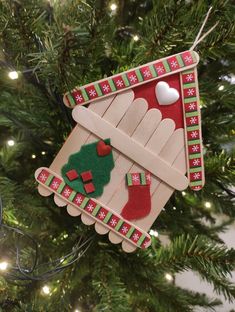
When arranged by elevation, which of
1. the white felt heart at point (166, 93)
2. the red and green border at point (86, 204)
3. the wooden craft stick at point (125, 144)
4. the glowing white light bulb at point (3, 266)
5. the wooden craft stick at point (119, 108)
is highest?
the white felt heart at point (166, 93)

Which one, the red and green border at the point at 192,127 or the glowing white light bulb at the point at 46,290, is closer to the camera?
the red and green border at the point at 192,127

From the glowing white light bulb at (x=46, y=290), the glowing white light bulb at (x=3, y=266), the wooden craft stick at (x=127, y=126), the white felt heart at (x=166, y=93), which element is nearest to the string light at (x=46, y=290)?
the glowing white light bulb at (x=46, y=290)

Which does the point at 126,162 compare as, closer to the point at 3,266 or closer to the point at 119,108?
the point at 119,108

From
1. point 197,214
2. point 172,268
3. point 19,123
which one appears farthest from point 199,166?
point 197,214

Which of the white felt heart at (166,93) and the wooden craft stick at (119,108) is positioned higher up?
the white felt heart at (166,93)

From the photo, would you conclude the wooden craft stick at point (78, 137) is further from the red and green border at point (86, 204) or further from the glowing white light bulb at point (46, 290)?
the glowing white light bulb at point (46, 290)

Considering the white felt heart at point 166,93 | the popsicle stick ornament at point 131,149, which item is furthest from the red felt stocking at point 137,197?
the white felt heart at point 166,93

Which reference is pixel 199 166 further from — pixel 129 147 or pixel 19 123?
pixel 19 123

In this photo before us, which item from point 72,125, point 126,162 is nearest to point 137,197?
point 126,162
